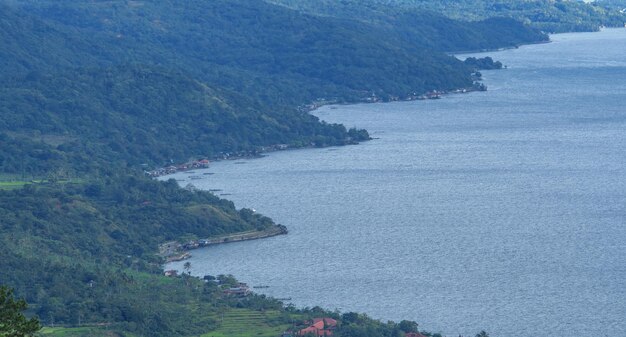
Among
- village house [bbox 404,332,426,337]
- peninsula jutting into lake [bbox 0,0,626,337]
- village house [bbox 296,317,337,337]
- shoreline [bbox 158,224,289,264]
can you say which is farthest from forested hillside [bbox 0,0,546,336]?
village house [bbox 404,332,426,337]

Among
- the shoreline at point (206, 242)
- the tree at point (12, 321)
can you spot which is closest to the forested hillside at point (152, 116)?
the shoreline at point (206, 242)

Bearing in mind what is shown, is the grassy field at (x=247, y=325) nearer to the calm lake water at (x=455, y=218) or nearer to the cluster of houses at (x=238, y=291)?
the calm lake water at (x=455, y=218)

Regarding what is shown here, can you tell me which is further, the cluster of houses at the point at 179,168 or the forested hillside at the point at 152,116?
the cluster of houses at the point at 179,168

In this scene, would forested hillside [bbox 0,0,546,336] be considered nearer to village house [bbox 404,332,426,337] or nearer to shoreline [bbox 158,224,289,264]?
shoreline [bbox 158,224,289,264]

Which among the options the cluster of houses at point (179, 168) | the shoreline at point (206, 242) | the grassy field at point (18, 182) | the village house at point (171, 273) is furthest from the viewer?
the cluster of houses at point (179, 168)

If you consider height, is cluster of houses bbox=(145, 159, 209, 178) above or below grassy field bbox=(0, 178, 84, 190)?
below

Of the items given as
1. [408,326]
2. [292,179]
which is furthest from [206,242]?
[408,326]

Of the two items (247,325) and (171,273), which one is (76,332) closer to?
(247,325)

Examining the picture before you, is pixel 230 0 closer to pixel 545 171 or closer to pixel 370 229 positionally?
pixel 545 171
